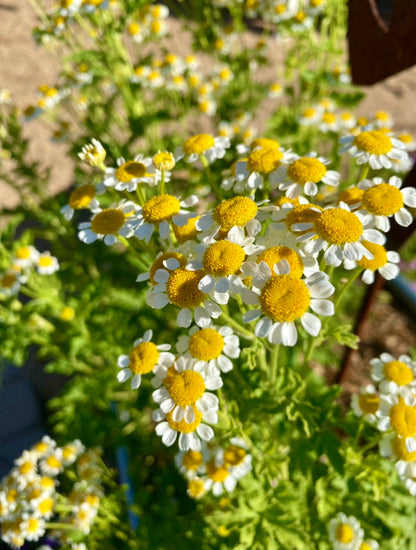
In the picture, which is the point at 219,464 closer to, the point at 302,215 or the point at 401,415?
the point at 401,415

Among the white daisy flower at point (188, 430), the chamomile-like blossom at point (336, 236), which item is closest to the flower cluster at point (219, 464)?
the white daisy flower at point (188, 430)

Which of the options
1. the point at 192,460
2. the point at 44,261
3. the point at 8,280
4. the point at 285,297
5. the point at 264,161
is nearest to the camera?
the point at 285,297

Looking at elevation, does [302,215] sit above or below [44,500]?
above

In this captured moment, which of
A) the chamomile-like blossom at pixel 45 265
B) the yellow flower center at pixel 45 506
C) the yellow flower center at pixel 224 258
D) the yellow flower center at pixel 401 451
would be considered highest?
the yellow flower center at pixel 224 258

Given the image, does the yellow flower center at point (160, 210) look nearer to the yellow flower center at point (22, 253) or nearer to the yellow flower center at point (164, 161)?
the yellow flower center at point (164, 161)

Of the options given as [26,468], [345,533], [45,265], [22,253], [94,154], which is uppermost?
[94,154]

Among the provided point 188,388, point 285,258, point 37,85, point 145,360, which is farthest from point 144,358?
point 37,85

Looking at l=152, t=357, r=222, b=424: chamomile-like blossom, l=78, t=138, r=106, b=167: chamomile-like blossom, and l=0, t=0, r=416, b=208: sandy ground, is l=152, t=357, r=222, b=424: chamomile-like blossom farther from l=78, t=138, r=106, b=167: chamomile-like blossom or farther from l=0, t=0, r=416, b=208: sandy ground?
l=0, t=0, r=416, b=208: sandy ground
